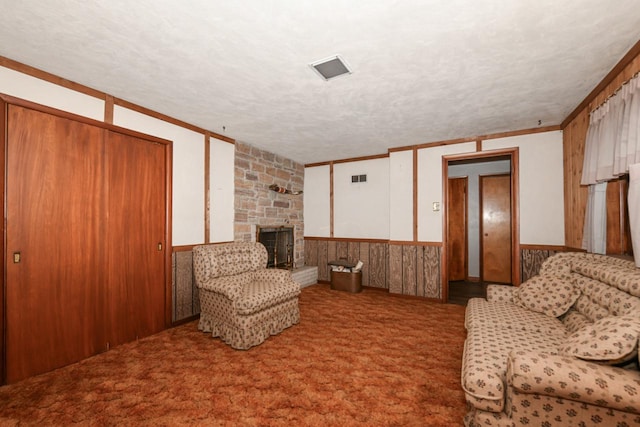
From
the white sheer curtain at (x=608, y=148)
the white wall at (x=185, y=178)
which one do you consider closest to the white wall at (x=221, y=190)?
the white wall at (x=185, y=178)

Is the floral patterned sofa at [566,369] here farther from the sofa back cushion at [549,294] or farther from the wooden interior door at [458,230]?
the wooden interior door at [458,230]

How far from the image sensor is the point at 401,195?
4.72 m

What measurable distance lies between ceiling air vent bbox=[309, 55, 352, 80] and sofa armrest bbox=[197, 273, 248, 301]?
217 centimetres

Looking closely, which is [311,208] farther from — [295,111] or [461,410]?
[461,410]

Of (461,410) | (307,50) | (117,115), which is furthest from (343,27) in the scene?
(461,410)

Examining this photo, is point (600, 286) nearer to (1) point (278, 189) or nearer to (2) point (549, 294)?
(2) point (549, 294)

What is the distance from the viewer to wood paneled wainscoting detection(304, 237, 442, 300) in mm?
4445

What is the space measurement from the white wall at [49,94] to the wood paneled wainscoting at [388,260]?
405 centimetres

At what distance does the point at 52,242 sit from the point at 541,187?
5.53 m

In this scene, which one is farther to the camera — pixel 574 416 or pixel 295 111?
pixel 295 111

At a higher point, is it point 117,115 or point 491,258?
point 117,115

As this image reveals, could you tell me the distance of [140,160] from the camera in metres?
3.04

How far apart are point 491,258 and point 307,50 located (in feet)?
17.7

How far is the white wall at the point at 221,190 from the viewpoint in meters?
3.90
